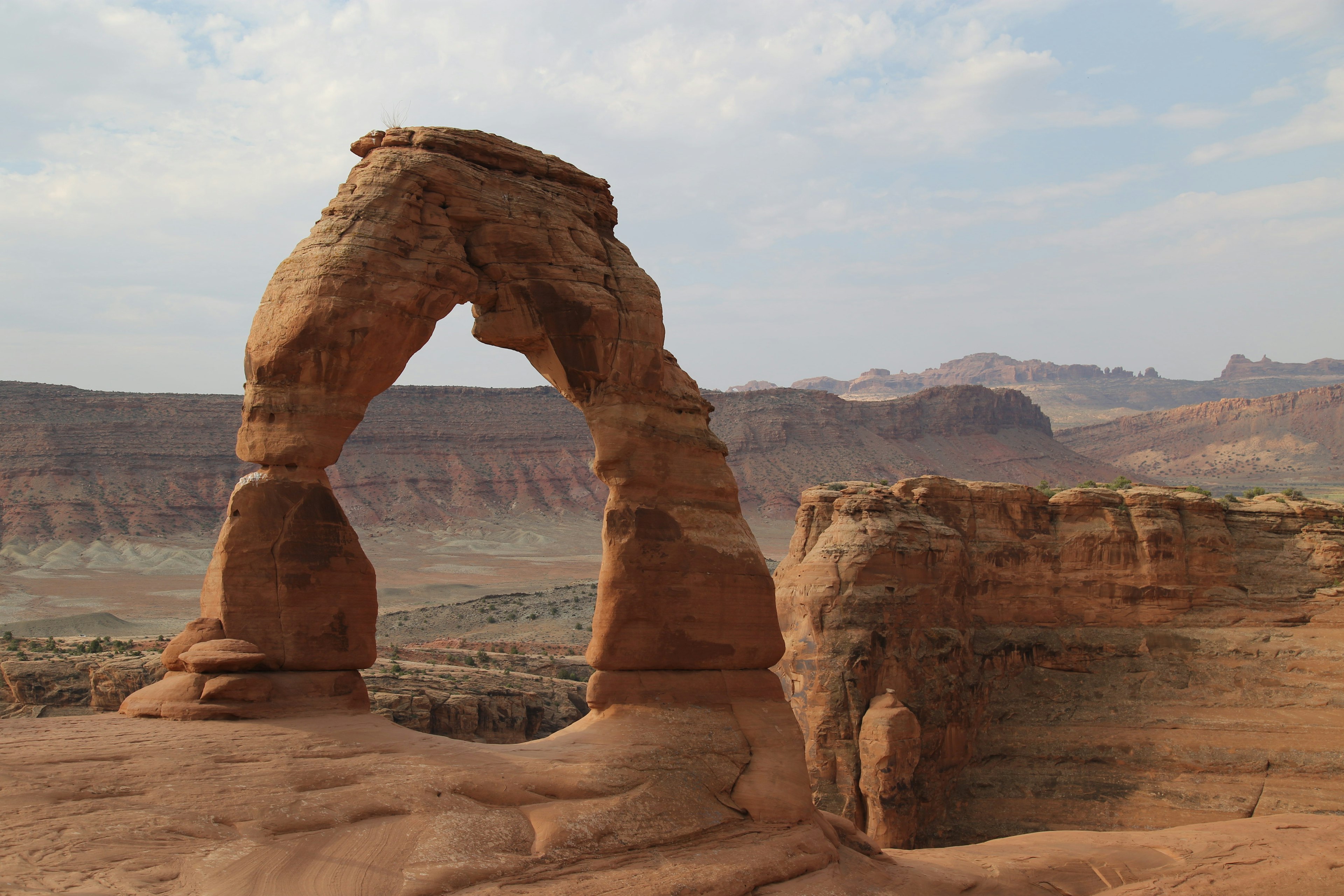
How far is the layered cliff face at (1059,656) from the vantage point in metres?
28.6

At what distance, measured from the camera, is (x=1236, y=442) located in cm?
15125

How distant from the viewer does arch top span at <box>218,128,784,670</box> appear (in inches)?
535

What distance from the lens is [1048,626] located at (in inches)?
1357

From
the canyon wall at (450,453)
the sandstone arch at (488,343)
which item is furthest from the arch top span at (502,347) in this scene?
the canyon wall at (450,453)

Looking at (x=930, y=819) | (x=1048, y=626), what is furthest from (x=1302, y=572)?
(x=930, y=819)

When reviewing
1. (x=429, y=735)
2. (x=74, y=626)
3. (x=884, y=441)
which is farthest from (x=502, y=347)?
(x=884, y=441)

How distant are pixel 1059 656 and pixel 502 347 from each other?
2488cm

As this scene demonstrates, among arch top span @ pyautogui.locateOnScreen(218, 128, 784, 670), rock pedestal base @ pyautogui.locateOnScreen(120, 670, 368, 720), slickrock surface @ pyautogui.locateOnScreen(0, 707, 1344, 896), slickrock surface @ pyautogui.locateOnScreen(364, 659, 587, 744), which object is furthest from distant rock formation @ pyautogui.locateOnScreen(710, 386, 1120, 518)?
rock pedestal base @ pyautogui.locateOnScreen(120, 670, 368, 720)

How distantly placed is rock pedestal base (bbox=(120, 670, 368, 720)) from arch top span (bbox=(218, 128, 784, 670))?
1.18 ft

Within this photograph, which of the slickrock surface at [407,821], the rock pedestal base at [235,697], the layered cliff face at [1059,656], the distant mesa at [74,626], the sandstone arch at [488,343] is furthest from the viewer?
the distant mesa at [74,626]

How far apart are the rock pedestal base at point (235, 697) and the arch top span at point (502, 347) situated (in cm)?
36

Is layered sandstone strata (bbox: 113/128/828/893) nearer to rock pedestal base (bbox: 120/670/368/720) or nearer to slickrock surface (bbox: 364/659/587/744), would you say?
rock pedestal base (bbox: 120/670/368/720)

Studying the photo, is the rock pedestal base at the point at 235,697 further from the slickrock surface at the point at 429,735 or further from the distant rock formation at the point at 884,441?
the distant rock formation at the point at 884,441

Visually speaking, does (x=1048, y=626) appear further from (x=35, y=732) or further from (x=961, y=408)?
(x=961, y=408)
